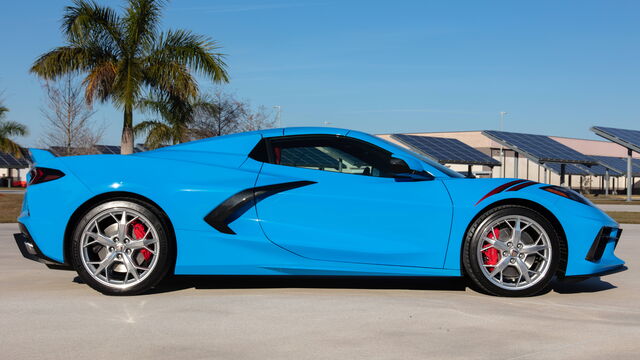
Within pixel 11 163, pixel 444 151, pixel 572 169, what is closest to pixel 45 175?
pixel 444 151

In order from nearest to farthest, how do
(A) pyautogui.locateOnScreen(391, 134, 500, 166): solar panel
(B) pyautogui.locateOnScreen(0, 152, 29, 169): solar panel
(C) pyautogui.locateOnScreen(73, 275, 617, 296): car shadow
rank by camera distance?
(C) pyautogui.locateOnScreen(73, 275, 617, 296): car shadow → (A) pyautogui.locateOnScreen(391, 134, 500, 166): solar panel → (B) pyautogui.locateOnScreen(0, 152, 29, 169): solar panel

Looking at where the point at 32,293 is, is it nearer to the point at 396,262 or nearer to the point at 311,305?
the point at 311,305

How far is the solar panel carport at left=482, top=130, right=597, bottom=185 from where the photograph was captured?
34.1 meters

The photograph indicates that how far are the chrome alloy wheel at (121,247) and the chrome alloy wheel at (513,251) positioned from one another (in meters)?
2.48

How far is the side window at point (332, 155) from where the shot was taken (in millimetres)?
5184

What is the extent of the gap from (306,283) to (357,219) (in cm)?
108

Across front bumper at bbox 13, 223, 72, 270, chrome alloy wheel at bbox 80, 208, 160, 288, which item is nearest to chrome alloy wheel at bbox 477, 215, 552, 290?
chrome alloy wheel at bbox 80, 208, 160, 288

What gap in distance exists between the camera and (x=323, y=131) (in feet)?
17.5

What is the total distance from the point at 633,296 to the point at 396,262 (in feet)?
6.66

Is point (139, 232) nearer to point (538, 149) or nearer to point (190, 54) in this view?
point (190, 54)

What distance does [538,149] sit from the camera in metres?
36.0

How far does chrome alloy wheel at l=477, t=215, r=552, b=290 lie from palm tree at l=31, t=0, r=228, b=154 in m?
13.6

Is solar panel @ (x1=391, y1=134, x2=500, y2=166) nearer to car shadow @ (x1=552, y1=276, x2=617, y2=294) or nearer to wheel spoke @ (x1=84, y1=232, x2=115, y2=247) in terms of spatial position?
car shadow @ (x1=552, y1=276, x2=617, y2=294)

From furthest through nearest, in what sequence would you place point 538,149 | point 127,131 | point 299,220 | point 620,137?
point 538,149
point 620,137
point 127,131
point 299,220
